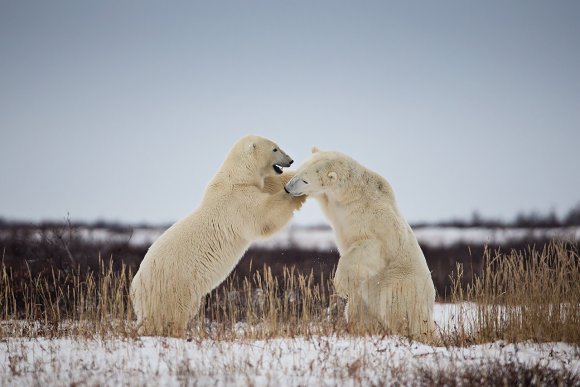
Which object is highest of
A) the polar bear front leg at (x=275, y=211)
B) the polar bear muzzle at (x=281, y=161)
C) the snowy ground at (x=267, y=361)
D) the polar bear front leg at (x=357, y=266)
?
the polar bear muzzle at (x=281, y=161)

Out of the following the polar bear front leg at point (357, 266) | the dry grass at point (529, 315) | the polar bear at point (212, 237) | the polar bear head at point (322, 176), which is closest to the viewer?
the polar bear front leg at point (357, 266)

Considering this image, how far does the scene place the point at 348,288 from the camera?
5.58 m

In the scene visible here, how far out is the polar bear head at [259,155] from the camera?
22.4ft

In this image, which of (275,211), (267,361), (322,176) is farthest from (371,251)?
(267,361)

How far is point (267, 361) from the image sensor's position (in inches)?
188

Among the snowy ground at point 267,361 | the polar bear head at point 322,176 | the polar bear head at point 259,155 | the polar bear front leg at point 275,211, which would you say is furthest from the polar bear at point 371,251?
the polar bear head at point 259,155

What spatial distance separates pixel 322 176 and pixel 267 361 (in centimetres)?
193

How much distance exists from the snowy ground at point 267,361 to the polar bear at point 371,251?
0.33 m

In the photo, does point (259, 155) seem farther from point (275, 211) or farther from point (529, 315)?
point (529, 315)

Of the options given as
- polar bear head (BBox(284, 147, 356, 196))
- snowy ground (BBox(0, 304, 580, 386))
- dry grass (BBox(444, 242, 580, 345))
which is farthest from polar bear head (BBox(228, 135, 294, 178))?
dry grass (BBox(444, 242, 580, 345))

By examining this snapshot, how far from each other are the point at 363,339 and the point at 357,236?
38.2 inches

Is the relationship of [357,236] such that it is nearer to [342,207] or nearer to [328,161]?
[342,207]

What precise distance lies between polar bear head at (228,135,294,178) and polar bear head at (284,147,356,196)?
917mm

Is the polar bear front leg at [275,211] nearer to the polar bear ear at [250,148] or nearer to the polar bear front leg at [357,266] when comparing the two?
the polar bear ear at [250,148]
